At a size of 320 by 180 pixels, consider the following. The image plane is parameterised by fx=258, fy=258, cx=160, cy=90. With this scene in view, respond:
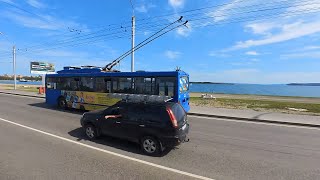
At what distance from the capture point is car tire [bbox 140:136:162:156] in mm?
7449

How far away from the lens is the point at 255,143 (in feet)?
30.0

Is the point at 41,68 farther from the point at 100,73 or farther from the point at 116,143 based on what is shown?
the point at 116,143

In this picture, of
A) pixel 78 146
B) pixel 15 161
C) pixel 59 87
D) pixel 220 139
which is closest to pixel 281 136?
pixel 220 139


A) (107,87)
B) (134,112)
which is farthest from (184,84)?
(134,112)

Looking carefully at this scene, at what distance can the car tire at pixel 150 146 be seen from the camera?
7.45m

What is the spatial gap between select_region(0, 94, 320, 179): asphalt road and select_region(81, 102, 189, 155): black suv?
15.0 inches

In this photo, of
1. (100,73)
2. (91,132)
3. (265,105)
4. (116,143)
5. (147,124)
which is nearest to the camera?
(147,124)

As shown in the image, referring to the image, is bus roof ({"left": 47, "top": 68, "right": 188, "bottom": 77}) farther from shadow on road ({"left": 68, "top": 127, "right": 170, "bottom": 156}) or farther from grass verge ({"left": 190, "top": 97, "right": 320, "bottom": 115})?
grass verge ({"left": 190, "top": 97, "right": 320, "bottom": 115})

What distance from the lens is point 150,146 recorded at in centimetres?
757

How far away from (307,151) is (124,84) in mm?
9920

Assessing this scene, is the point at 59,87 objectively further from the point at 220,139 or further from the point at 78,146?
the point at 220,139

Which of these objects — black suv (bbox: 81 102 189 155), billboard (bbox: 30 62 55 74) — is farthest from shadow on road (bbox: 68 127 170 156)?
billboard (bbox: 30 62 55 74)

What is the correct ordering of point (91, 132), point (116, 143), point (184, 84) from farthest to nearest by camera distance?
point (184, 84) < point (91, 132) < point (116, 143)

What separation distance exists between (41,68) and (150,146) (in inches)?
2052
